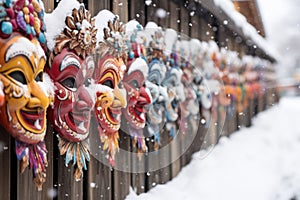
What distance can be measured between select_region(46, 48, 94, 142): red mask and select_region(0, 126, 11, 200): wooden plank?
0.14 metres

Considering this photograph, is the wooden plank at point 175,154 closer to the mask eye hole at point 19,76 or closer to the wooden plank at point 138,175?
the wooden plank at point 138,175

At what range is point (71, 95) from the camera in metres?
1.10

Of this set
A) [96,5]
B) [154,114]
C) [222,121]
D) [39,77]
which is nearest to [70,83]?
[39,77]

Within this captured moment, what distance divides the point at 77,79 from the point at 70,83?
30 millimetres

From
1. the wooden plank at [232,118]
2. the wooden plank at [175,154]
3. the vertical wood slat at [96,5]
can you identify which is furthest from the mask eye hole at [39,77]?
the wooden plank at [232,118]

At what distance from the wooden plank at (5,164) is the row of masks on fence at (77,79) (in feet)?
0.16

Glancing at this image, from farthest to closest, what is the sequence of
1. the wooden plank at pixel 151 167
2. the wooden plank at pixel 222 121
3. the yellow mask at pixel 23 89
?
the wooden plank at pixel 222 121 < the wooden plank at pixel 151 167 < the yellow mask at pixel 23 89

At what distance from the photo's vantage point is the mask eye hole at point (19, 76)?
34.4 inches

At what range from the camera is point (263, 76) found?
6.18 m

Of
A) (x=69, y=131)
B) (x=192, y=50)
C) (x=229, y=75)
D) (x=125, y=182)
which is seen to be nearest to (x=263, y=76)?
(x=229, y=75)

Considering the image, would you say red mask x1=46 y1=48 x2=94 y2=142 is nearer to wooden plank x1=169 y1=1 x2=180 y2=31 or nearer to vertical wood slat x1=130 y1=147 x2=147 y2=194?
vertical wood slat x1=130 y1=147 x2=147 y2=194

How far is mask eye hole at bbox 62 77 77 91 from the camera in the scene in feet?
3.60

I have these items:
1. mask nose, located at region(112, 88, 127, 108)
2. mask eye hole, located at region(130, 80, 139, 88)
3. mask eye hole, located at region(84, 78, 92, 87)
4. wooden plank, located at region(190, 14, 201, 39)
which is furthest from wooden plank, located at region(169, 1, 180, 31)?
mask eye hole, located at region(84, 78, 92, 87)

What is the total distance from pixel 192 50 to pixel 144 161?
0.83 m
